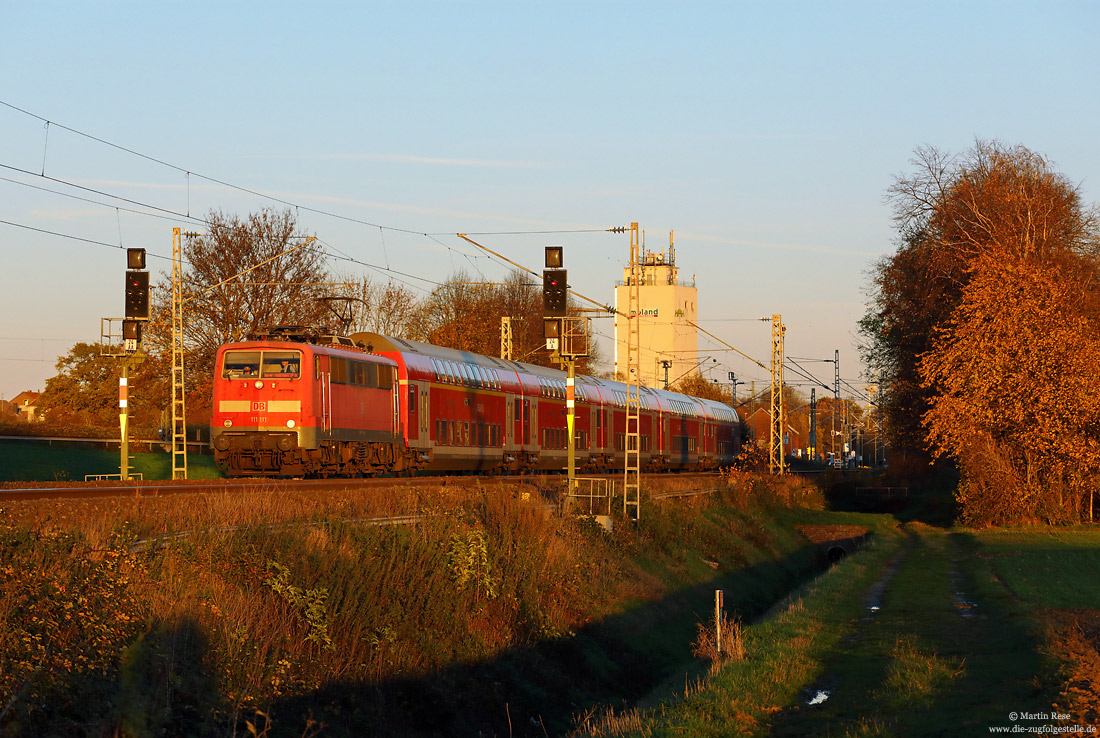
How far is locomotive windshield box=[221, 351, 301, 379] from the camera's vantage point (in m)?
30.8

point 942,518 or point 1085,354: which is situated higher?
point 1085,354

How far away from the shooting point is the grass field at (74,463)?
40844mm

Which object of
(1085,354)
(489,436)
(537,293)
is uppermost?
(537,293)

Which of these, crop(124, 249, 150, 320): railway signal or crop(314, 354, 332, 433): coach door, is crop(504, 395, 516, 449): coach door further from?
A: crop(124, 249, 150, 320): railway signal

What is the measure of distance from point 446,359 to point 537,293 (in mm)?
64994

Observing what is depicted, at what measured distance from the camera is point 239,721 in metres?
13.8

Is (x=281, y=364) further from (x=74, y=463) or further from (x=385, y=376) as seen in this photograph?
(x=74, y=463)

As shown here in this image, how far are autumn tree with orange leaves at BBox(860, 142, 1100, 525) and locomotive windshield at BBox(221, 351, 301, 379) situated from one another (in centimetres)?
2467

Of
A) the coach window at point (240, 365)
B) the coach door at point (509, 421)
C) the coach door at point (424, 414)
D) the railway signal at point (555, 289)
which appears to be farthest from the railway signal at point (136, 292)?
the coach door at point (509, 421)

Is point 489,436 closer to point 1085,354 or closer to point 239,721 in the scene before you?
point 1085,354

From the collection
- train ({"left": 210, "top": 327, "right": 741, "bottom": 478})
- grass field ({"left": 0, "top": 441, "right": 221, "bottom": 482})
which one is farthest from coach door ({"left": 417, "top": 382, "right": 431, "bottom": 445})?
grass field ({"left": 0, "top": 441, "right": 221, "bottom": 482})

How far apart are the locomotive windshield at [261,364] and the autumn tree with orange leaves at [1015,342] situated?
971 inches

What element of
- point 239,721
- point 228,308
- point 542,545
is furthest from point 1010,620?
point 228,308

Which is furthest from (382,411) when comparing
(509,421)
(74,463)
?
(74,463)
